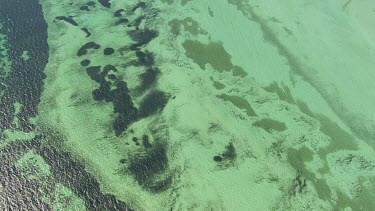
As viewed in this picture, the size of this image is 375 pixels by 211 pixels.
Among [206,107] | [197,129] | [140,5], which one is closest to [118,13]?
[140,5]

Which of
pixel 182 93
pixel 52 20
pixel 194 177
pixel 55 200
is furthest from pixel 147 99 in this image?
pixel 52 20

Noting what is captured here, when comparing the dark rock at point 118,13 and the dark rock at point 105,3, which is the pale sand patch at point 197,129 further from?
the dark rock at point 105,3

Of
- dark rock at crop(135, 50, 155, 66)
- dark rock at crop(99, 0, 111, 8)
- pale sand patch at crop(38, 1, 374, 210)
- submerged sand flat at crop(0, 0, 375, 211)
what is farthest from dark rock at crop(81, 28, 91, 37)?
dark rock at crop(135, 50, 155, 66)

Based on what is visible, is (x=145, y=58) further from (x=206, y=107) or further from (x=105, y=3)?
(x=105, y=3)

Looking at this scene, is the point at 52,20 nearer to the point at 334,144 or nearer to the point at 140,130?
the point at 140,130

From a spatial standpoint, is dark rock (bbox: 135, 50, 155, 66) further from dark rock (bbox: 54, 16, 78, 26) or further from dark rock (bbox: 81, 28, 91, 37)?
dark rock (bbox: 54, 16, 78, 26)

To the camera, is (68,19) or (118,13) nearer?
(68,19)

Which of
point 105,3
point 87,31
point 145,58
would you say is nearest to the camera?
point 145,58

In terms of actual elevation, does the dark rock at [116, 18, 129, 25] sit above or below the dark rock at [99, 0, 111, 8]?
above

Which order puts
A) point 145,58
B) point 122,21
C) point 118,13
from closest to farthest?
point 145,58 → point 122,21 → point 118,13
